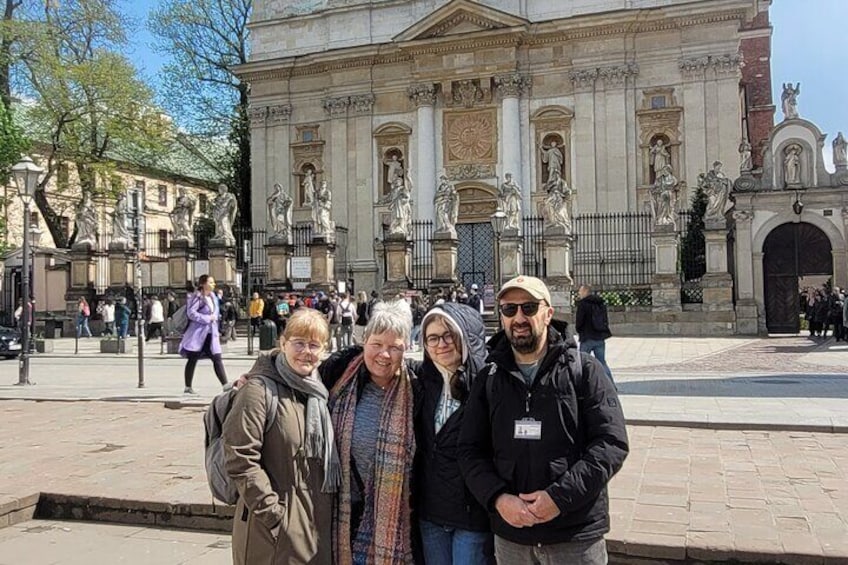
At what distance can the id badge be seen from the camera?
307cm

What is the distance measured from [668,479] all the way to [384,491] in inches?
148

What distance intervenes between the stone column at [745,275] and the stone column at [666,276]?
1884mm

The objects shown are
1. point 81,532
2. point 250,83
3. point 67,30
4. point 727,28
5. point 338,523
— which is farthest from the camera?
point 250,83

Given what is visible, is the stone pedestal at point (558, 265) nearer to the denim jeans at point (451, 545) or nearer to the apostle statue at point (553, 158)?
the apostle statue at point (553, 158)

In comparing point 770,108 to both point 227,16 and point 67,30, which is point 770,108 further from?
point 67,30

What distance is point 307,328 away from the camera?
142 inches

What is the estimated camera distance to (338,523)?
3.59 metres

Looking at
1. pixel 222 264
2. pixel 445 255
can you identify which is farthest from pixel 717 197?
pixel 222 264

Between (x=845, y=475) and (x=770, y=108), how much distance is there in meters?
50.6

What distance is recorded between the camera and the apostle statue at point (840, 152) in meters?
24.6

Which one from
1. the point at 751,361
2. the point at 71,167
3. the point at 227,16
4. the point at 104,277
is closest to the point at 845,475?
the point at 751,361

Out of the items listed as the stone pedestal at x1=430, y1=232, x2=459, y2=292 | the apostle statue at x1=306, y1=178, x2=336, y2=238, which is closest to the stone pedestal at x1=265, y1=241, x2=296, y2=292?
the apostle statue at x1=306, y1=178, x2=336, y2=238

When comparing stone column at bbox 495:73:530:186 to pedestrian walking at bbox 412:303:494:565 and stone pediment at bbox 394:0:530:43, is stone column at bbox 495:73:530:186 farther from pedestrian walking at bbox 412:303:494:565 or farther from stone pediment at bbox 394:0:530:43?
pedestrian walking at bbox 412:303:494:565

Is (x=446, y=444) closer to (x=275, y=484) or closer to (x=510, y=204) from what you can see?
(x=275, y=484)
